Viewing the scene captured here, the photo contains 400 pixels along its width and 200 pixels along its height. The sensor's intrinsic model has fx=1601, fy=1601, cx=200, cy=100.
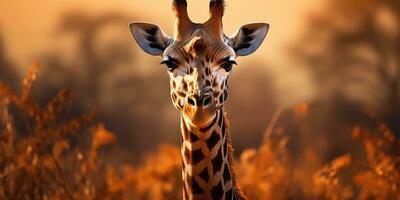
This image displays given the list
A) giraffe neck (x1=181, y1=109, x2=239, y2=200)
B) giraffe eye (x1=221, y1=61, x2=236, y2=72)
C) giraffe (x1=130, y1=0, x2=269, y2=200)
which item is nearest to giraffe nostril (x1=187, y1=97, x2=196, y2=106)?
giraffe (x1=130, y1=0, x2=269, y2=200)

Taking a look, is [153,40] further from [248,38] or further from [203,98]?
[203,98]

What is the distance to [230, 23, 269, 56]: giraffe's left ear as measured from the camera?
37.8 ft

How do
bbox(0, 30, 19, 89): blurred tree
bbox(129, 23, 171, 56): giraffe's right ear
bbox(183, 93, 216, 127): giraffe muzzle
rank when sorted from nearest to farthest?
bbox(183, 93, 216, 127): giraffe muzzle < bbox(129, 23, 171, 56): giraffe's right ear < bbox(0, 30, 19, 89): blurred tree

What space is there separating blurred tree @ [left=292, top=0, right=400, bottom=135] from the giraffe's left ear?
16.6m

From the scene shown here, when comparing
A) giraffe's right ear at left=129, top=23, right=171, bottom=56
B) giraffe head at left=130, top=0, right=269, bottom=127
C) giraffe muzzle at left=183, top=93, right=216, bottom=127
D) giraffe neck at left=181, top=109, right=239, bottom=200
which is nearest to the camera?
giraffe muzzle at left=183, top=93, right=216, bottom=127

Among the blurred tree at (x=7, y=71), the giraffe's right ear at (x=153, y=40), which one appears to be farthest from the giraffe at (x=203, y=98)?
the blurred tree at (x=7, y=71)

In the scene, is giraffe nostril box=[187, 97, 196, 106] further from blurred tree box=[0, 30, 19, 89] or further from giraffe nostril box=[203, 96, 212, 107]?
blurred tree box=[0, 30, 19, 89]

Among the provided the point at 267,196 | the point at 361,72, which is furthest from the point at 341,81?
the point at 267,196

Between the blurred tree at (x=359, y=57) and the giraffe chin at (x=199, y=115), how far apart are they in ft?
58.5

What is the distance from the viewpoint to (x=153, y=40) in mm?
11531

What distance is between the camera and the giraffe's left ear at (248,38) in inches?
453

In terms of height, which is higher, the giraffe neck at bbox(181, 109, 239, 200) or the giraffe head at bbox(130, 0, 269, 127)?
the giraffe head at bbox(130, 0, 269, 127)

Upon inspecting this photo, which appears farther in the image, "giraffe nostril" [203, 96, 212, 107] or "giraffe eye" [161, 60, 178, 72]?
"giraffe eye" [161, 60, 178, 72]

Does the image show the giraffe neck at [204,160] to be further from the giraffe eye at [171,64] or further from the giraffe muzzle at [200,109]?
the giraffe eye at [171,64]
